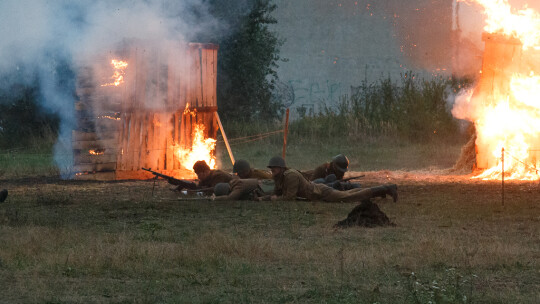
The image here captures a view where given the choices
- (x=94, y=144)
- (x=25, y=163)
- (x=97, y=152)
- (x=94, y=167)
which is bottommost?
(x=94, y=167)

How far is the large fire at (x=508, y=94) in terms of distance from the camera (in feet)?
63.0

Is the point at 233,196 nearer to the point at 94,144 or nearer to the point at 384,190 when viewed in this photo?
the point at 384,190

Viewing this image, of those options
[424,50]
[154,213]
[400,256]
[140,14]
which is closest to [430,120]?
[424,50]

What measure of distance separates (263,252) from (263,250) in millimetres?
72

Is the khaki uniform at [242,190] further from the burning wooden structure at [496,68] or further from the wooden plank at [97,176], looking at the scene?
the burning wooden structure at [496,68]

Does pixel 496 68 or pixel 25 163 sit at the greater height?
pixel 496 68

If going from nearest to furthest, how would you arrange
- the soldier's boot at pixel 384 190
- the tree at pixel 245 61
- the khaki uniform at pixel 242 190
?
the soldier's boot at pixel 384 190, the khaki uniform at pixel 242 190, the tree at pixel 245 61

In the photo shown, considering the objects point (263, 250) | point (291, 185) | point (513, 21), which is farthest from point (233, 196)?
point (513, 21)

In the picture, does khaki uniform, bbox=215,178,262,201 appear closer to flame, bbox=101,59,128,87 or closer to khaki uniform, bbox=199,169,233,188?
khaki uniform, bbox=199,169,233,188

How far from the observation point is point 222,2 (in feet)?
88.4

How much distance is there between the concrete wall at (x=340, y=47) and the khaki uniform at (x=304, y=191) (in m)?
21.5

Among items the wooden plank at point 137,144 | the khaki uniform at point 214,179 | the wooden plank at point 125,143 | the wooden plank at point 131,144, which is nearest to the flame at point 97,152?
the wooden plank at point 125,143

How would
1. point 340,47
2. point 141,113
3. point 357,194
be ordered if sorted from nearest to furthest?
1. point 357,194
2. point 141,113
3. point 340,47

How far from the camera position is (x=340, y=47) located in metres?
36.5
